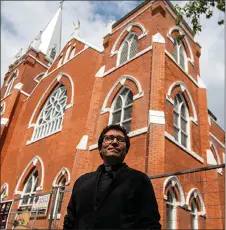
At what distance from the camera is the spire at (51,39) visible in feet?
95.6

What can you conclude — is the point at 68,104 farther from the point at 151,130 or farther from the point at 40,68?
the point at 40,68

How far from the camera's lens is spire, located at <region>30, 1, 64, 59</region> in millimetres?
29141

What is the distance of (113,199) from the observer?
6.29ft

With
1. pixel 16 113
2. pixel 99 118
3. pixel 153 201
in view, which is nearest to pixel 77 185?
pixel 153 201

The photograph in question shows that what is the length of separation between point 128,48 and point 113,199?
505 inches

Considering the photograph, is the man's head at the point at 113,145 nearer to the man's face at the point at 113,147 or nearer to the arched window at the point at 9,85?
the man's face at the point at 113,147

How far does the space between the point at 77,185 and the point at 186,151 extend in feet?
31.0

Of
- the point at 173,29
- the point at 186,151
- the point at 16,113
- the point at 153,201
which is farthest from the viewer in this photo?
the point at 16,113

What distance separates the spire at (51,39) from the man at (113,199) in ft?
86.8

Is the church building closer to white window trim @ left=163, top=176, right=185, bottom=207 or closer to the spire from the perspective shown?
white window trim @ left=163, top=176, right=185, bottom=207

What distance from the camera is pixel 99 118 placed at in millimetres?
12578

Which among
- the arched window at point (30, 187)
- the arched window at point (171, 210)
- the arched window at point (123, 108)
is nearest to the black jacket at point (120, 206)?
the arched window at point (171, 210)

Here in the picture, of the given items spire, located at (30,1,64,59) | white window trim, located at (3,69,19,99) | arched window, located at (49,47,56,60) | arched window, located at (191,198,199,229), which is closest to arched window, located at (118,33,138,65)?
arched window, located at (191,198,199,229)

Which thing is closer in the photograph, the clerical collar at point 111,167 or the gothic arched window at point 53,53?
the clerical collar at point 111,167
